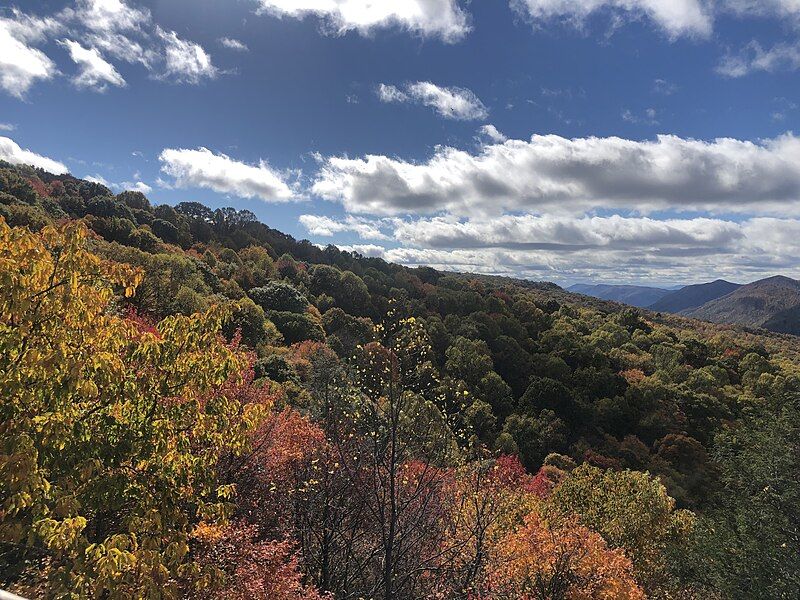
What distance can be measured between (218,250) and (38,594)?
373ft

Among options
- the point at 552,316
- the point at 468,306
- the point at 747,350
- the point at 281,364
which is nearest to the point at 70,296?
the point at 281,364

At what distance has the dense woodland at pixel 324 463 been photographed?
Answer: 5582mm

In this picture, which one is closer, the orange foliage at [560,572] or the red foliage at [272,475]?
the red foliage at [272,475]

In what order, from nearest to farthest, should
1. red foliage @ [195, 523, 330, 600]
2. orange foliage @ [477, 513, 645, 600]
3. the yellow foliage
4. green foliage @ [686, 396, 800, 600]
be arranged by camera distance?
the yellow foliage → red foliage @ [195, 523, 330, 600] → orange foliage @ [477, 513, 645, 600] → green foliage @ [686, 396, 800, 600]

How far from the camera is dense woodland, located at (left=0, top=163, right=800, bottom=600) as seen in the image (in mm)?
5582

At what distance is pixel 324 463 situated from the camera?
61.8ft

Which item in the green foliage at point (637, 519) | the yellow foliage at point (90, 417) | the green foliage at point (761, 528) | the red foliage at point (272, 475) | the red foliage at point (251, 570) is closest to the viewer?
the yellow foliage at point (90, 417)

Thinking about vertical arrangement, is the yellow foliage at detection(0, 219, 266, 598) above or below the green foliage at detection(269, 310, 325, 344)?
above

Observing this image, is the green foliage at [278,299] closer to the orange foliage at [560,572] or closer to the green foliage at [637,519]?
the green foliage at [637,519]

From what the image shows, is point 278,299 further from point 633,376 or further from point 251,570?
point 251,570

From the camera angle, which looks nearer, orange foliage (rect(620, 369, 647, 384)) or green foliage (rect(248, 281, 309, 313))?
orange foliage (rect(620, 369, 647, 384))

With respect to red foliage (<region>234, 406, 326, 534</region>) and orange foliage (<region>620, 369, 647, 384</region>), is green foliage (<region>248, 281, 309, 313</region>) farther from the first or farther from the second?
red foliage (<region>234, 406, 326, 534</region>)

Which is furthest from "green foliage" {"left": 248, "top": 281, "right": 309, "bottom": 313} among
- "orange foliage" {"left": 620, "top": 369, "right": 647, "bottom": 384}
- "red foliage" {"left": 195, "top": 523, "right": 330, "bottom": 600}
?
"red foliage" {"left": 195, "top": 523, "right": 330, "bottom": 600}

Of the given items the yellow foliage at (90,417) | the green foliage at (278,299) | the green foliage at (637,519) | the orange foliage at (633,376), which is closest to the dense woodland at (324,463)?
the yellow foliage at (90,417)
